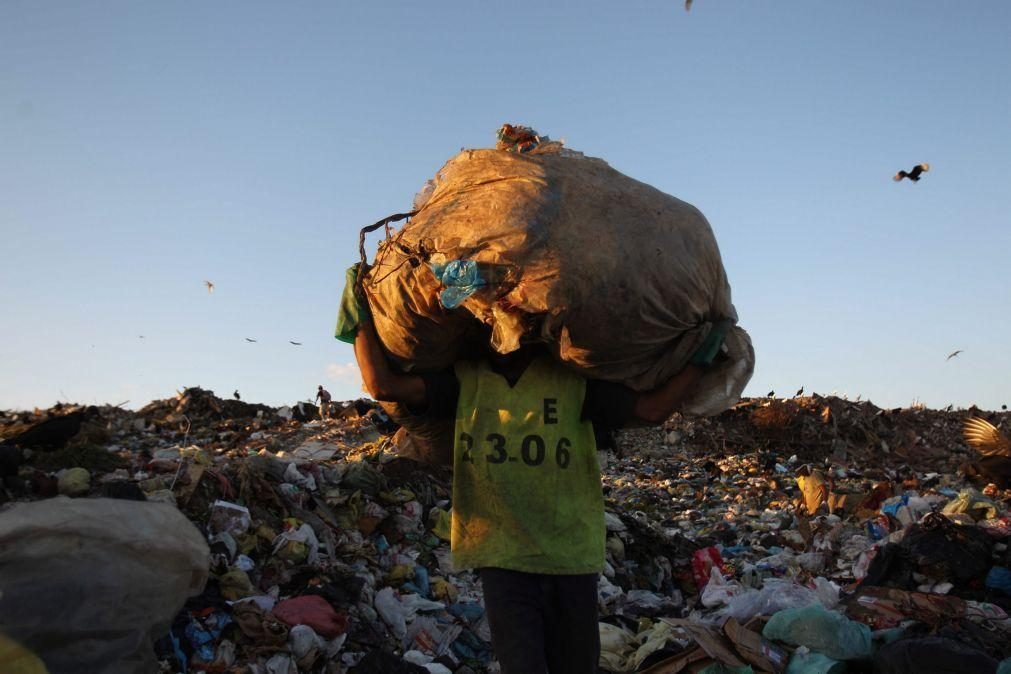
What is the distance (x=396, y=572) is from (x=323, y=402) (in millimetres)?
7160

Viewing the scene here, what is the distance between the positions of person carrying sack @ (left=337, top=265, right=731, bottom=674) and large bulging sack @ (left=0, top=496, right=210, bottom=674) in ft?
3.70

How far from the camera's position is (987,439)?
26.4 feet

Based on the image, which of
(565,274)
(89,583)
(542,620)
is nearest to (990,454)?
(542,620)

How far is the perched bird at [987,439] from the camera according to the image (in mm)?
7909

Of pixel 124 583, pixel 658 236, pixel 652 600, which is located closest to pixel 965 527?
pixel 652 600

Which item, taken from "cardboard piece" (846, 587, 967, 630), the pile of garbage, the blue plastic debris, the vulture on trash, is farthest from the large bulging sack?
the vulture on trash

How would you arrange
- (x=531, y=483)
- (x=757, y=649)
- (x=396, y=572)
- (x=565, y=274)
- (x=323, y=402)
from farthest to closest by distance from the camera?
(x=323, y=402) → (x=396, y=572) → (x=757, y=649) → (x=531, y=483) → (x=565, y=274)

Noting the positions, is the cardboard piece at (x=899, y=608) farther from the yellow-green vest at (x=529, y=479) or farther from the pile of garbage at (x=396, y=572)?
the yellow-green vest at (x=529, y=479)

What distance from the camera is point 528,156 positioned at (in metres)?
2.15

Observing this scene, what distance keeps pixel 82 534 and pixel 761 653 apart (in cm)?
283

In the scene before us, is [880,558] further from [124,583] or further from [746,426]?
[746,426]

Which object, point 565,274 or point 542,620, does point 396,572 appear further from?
point 565,274

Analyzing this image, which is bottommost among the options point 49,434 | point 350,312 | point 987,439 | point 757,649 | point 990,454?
point 757,649

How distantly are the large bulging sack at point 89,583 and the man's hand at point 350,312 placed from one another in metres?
1.13
